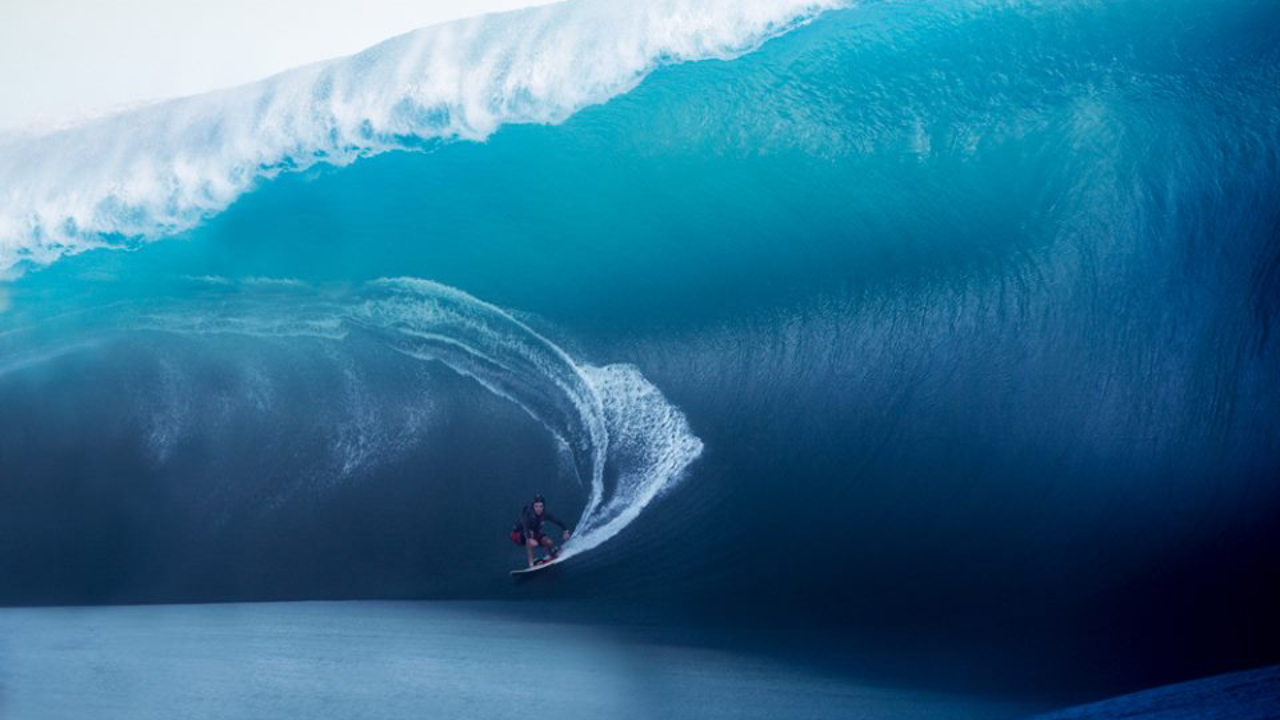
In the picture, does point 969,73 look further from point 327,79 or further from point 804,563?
point 327,79

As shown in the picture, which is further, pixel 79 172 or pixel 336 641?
pixel 79 172

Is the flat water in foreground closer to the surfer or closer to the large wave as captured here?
the surfer

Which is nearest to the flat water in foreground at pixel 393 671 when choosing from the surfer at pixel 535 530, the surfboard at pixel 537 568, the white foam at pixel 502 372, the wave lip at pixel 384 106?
the surfboard at pixel 537 568

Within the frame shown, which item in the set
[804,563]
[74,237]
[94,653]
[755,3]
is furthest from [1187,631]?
[74,237]

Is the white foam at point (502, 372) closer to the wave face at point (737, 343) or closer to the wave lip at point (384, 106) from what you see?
the wave face at point (737, 343)

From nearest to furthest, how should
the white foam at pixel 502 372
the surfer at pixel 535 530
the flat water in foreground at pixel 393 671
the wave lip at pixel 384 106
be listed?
1. the flat water in foreground at pixel 393 671
2. the surfer at pixel 535 530
3. the white foam at pixel 502 372
4. the wave lip at pixel 384 106

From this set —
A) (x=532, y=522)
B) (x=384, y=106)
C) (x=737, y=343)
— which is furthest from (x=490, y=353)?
(x=384, y=106)
